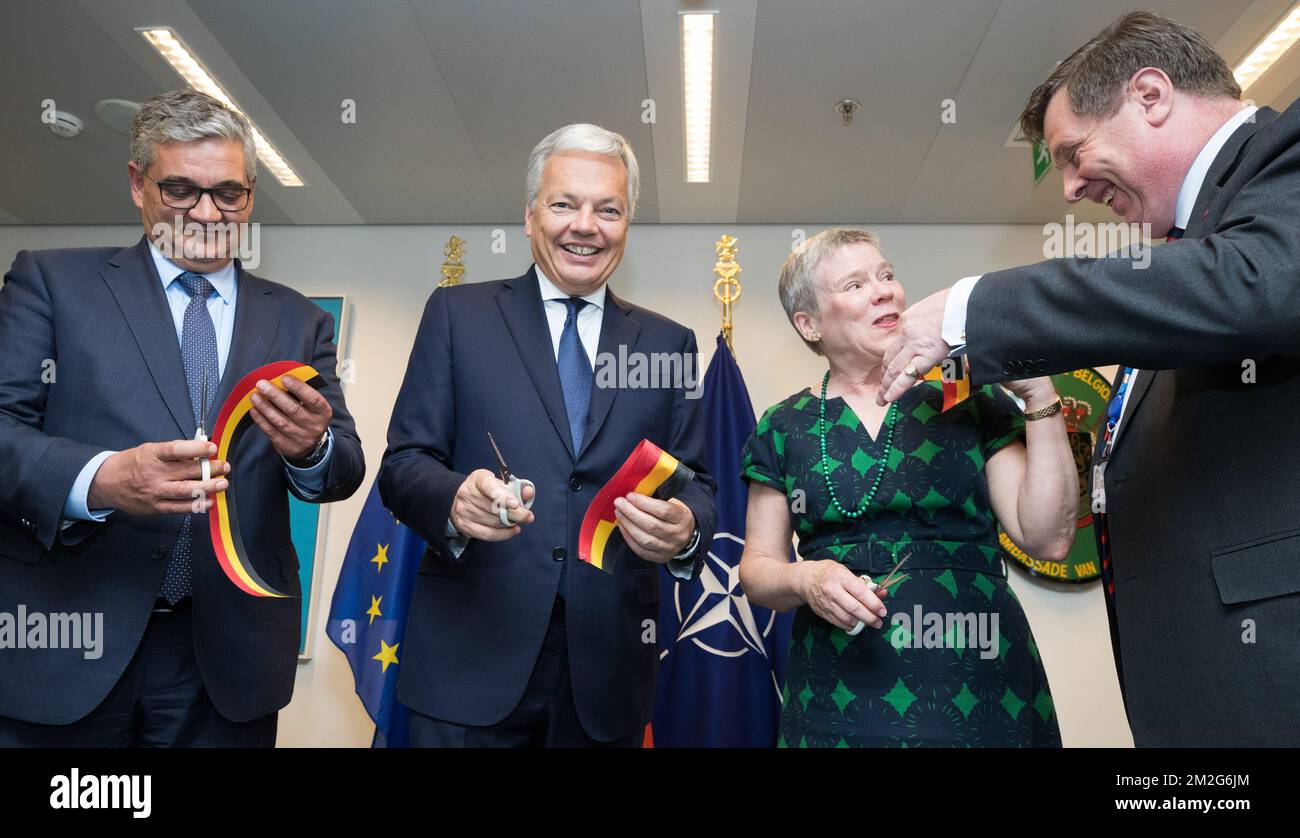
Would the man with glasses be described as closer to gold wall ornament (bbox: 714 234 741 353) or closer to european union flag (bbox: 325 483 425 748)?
european union flag (bbox: 325 483 425 748)

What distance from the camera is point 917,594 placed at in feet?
5.71

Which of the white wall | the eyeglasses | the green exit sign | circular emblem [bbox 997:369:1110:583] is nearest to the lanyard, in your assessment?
the eyeglasses

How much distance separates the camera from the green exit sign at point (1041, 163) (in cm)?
411

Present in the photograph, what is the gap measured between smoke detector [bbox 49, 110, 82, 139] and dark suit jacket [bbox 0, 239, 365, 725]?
2750 millimetres

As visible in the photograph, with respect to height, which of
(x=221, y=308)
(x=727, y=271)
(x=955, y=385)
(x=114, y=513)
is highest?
(x=727, y=271)

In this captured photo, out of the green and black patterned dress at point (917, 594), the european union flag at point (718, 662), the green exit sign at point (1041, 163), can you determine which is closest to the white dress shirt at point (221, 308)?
the green and black patterned dress at point (917, 594)

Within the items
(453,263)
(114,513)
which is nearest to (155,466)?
(114,513)

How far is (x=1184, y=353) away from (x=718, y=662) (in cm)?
285

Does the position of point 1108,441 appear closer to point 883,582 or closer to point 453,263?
point 883,582

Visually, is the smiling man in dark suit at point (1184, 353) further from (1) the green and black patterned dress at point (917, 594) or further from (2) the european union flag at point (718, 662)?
(2) the european union flag at point (718, 662)

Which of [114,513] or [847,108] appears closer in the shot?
[114,513]

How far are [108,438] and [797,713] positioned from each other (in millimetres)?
1450
